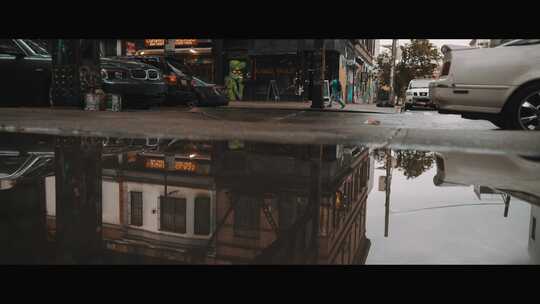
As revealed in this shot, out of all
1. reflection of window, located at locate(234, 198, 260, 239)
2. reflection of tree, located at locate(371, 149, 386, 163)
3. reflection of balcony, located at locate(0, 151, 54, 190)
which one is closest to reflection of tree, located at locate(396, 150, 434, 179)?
reflection of tree, located at locate(371, 149, 386, 163)

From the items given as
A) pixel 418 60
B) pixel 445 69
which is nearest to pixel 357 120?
pixel 445 69

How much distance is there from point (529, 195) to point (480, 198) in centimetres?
31

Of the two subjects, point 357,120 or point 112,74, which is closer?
point 357,120

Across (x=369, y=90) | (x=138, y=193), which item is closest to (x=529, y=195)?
(x=138, y=193)

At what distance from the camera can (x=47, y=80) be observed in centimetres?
1213

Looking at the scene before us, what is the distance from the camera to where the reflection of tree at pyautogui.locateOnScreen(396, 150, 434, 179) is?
358 centimetres

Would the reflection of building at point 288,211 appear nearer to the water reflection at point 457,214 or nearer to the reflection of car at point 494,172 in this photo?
the water reflection at point 457,214

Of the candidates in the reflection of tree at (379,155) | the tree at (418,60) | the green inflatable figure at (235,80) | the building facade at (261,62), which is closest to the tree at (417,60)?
the tree at (418,60)

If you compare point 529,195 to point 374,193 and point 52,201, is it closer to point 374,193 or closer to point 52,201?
point 374,193

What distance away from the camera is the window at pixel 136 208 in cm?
195

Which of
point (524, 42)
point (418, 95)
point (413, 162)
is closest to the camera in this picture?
point (413, 162)

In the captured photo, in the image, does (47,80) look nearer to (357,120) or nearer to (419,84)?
(357,120)

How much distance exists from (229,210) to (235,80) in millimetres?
27267

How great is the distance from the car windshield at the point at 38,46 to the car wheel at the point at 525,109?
1080cm
